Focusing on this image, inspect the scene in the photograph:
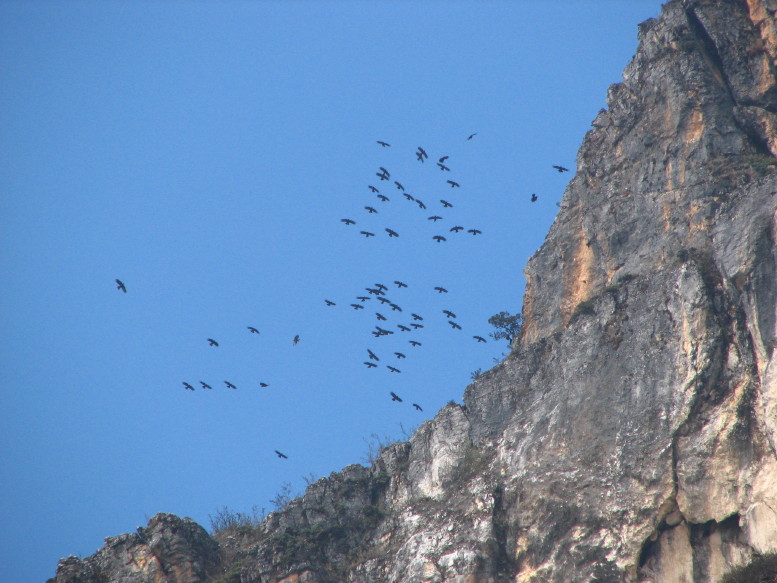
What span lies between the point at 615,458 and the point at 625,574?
5.03m

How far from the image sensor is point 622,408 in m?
44.4

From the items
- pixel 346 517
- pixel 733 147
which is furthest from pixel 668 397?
pixel 346 517

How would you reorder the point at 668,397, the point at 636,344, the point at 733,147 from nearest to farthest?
the point at 668,397
the point at 636,344
the point at 733,147

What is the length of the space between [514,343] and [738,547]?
20.2m

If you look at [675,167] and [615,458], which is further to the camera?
[675,167]

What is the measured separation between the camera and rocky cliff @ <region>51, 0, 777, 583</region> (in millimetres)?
40156

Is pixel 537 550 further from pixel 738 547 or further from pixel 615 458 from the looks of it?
pixel 738 547

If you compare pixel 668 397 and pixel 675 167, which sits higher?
pixel 675 167

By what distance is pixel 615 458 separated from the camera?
43156 millimetres

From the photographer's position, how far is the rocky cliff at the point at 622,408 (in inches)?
1581

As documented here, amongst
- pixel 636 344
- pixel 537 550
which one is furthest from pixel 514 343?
pixel 537 550

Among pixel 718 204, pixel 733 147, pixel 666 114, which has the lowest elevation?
pixel 718 204

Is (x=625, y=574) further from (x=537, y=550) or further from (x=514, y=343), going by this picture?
(x=514, y=343)

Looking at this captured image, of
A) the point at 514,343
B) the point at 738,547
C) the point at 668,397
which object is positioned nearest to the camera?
the point at 738,547
